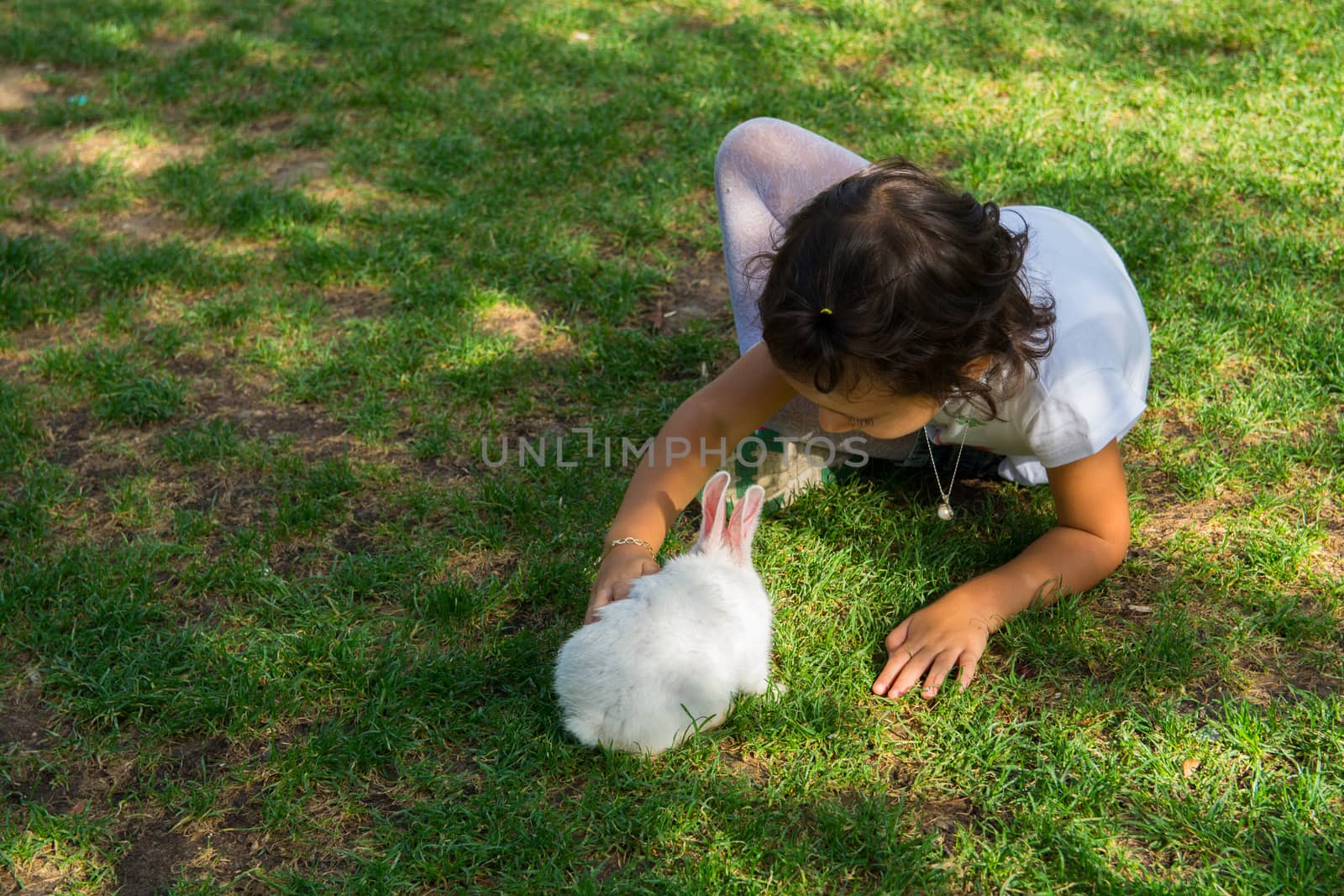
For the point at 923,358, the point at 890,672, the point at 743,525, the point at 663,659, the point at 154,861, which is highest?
the point at 923,358

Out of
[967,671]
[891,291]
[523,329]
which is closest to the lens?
[891,291]

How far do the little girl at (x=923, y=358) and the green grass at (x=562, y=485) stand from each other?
14cm

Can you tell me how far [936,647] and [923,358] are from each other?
2.22 feet

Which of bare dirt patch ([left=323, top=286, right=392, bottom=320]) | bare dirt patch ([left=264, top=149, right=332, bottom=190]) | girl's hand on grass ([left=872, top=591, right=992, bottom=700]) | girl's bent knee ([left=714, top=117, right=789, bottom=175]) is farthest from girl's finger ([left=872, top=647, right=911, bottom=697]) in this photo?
bare dirt patch ([left=264, top=149, right=332, bottom=190])

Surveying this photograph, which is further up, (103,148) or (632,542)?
(103,148)

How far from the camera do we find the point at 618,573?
246cm

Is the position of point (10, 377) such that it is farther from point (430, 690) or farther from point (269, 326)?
point (430, 690)

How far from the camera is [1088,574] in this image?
8.33 ft

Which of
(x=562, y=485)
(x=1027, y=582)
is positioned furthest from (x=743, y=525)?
(x=562, y=485)

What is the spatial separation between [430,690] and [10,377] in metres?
1.96

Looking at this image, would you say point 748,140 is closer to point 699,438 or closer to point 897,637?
point 699,438

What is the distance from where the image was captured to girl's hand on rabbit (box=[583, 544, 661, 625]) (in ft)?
7.83

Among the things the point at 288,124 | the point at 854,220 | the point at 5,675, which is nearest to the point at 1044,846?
the point at 854,220

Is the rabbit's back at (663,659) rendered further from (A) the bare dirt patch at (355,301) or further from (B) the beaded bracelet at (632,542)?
(A) the bare dirt patch at (355,301)
